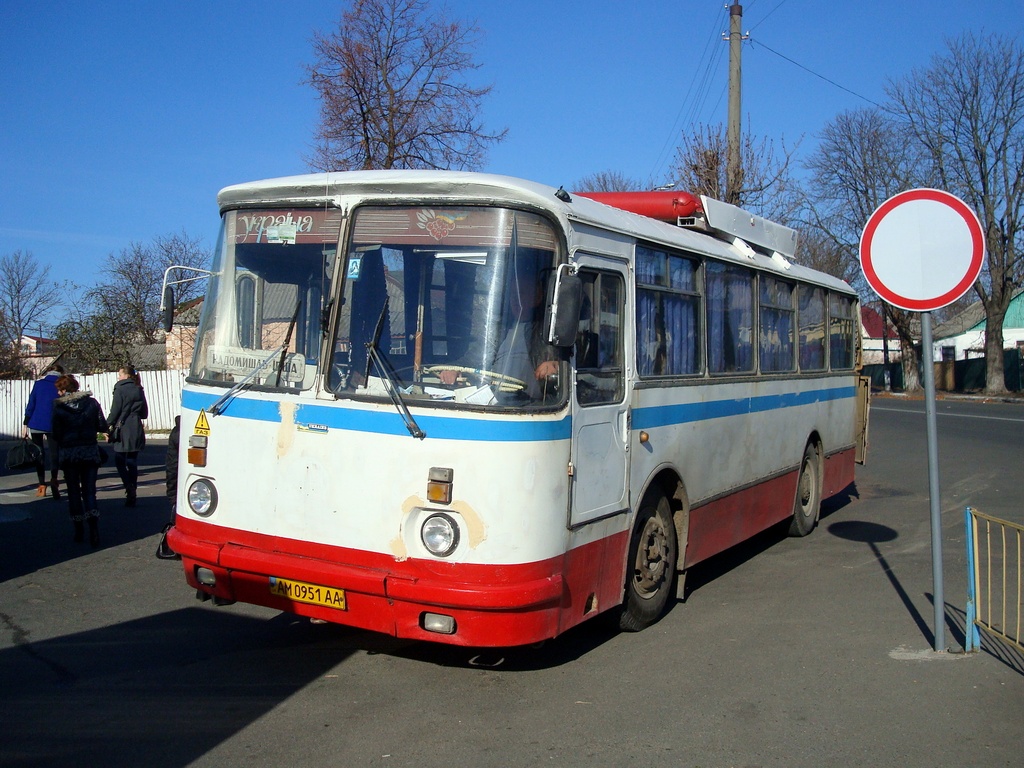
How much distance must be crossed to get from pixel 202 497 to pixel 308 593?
3.41ft

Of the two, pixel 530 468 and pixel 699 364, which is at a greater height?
pixel 699 364

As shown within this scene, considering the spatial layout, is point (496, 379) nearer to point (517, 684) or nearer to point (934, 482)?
point (517, 684)

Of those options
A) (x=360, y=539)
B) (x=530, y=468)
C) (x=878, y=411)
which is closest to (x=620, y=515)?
(x=530, y=468)

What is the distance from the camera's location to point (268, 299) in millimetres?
5914

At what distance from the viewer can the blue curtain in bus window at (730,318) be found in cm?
799

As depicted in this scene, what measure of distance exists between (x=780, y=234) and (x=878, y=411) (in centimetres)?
2788

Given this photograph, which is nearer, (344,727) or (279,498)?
(344,727)

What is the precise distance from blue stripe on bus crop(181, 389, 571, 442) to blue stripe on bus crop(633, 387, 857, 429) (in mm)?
1349

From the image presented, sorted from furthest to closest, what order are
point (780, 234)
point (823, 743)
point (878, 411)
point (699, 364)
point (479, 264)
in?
point (878, 411) < point (780, 234) < point (699, 364) < point (479, 264) < point (823, 743)

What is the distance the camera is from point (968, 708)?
5.29 meters

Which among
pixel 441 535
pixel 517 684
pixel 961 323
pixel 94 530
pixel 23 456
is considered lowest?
pixel 517 684

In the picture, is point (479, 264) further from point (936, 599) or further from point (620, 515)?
point (936, 599)

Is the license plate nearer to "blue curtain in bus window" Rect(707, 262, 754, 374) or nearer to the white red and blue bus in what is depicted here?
the white red and blue bus

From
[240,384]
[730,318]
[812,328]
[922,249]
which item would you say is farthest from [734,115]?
[240,384]
